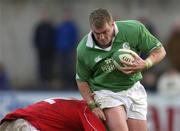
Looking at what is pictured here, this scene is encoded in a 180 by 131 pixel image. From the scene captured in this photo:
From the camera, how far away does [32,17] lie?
19.8m

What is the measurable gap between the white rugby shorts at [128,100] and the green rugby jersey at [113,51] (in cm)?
7

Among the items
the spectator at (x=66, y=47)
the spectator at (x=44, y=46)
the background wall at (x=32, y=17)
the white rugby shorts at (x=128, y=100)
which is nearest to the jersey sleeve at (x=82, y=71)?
the white rugby shorts at (x=128, y=100)

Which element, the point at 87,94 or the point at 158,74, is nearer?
the point at 87,94

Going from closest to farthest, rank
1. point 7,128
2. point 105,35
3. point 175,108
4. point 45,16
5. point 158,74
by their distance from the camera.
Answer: point 105,35
point 7,128
point 175,108
point 158,74
point 45,16

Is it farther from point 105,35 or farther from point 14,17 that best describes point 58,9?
point 105,35

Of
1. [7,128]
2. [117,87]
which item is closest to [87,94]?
[117,87]

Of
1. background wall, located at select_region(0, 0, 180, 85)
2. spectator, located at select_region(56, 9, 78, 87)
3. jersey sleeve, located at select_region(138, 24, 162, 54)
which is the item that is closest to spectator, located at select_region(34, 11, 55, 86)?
spectator, located at select_region(56, 9, 78, 87)

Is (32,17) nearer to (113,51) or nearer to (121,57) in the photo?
(113,51)

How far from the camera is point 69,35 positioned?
720 inches

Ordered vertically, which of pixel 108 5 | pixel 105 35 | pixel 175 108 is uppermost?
pixel 105 35

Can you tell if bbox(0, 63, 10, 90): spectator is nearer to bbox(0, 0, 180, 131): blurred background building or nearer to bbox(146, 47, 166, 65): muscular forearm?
bbox(0, 0, 180, 131): blurred background building

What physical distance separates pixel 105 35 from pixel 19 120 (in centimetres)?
146

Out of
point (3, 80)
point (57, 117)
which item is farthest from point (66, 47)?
point (57, 117)

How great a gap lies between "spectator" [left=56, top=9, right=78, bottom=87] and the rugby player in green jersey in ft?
28.4
